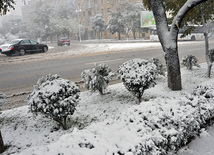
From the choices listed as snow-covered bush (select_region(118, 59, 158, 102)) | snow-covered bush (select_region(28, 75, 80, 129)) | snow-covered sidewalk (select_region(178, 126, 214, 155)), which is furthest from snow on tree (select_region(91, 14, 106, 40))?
snow-covered sidewalk (select_region(178, 126, 214, 155))

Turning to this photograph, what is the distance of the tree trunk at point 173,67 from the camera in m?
5.74

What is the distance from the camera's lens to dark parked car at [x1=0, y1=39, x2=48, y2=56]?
1873cm

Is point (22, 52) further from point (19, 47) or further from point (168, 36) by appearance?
point (168, 36)

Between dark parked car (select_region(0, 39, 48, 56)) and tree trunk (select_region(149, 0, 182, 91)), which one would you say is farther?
dark parked car (select_region(0, 39, 48, 56))

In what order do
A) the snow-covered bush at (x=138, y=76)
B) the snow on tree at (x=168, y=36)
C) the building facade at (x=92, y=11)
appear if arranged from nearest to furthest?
the snow-covered bush at (x=138, y=76), the snow on tree at (x=168, y=36), the building facade at (x=92, y=11)

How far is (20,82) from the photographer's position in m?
8.53

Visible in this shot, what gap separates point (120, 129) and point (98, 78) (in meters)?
3.15

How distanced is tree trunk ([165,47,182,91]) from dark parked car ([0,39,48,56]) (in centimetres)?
1730

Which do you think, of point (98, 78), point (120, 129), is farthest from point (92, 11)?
point (120, 129)

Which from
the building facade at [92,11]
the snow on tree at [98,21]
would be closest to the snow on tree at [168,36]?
the snow on tree at [98,21]

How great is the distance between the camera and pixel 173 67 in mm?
5840

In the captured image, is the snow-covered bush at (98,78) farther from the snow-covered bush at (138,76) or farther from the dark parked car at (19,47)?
the dark parked car at (19,47)

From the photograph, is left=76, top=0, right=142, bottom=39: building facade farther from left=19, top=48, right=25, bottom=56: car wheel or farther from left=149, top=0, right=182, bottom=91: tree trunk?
left=149, top=0, right=182, bottom=91: tree trunk

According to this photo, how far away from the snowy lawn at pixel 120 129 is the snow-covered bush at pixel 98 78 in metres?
0.80
